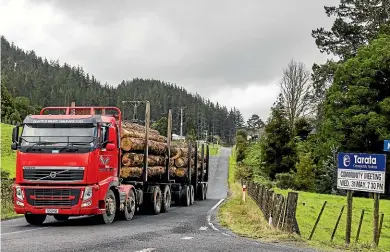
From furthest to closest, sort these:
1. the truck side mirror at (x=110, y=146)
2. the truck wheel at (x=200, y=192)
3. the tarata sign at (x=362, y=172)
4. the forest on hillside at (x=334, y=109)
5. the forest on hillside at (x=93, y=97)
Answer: the forest on hillside at (x=93, y=97)
the forest on hillside at (x=334, y=109)
the truck wheel at (x=200, y=192)
the truck side mirror at (x=110, y=146)
the tarata sign at (x=362, y=172)

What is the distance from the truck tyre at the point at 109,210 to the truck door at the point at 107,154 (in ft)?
1.95

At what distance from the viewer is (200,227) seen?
46.6 ft

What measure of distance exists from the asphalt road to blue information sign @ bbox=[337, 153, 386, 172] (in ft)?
9.36

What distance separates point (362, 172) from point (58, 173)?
7.88 meters

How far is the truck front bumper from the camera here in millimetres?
13469

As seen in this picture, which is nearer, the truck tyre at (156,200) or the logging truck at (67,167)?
the logging truck at (67,167)

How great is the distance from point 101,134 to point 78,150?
0.88 metres

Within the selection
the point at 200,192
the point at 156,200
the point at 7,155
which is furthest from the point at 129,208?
the point at 7,155

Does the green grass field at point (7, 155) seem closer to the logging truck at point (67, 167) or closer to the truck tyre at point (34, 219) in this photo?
the truck tyre at point (34, 219)

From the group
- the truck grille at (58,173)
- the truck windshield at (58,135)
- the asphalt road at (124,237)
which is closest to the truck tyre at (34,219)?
the asphalt road at (124,237)

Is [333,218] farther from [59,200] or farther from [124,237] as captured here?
[124,237]

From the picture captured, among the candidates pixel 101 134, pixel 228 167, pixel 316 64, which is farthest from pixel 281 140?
pixel 101 134

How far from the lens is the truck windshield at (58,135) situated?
44.9 feet

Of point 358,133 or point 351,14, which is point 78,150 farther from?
point 351,14
